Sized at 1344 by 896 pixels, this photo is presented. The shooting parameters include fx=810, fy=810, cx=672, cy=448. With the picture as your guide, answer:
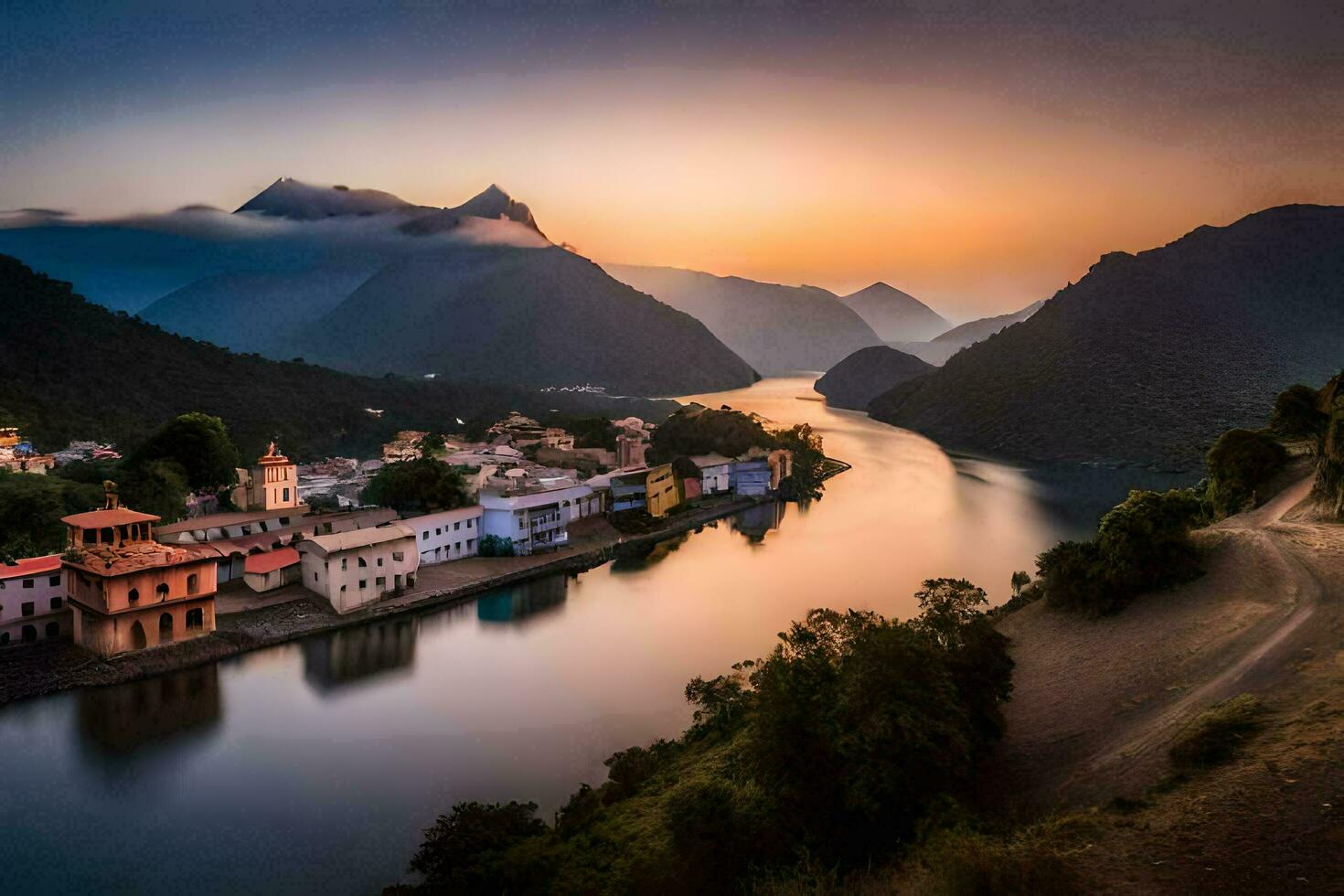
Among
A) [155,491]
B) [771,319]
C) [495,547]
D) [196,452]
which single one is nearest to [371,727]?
[495,547]

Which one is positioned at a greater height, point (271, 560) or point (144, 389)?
point (144, 389)

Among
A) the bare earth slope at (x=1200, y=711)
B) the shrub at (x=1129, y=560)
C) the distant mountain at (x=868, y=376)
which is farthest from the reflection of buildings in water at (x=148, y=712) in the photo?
the distant mountain at (x=868, y=376)

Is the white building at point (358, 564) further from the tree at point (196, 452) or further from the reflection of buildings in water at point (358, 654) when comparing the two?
the tree at point (196, 452)

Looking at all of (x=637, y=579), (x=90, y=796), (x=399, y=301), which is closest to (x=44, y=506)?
(x=90, y=796)

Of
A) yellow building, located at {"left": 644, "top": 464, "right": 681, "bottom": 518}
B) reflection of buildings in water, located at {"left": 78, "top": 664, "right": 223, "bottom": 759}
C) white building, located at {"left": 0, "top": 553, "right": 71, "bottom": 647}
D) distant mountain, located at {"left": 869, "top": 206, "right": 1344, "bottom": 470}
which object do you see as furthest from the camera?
distant mountain, located at {"left": 869, "top": 206, "right": 1344, "bottom": 470}

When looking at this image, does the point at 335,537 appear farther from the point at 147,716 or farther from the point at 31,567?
the point at 147,716

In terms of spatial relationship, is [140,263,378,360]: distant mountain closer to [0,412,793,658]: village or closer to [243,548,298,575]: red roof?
[0,412,793,658]: village

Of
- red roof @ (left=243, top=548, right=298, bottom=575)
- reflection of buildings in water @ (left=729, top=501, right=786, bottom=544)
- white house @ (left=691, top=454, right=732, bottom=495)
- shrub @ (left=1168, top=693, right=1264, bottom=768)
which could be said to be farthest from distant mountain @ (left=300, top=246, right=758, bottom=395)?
shrub @ (left=1168, top=693, right=1264, bottom=768)
